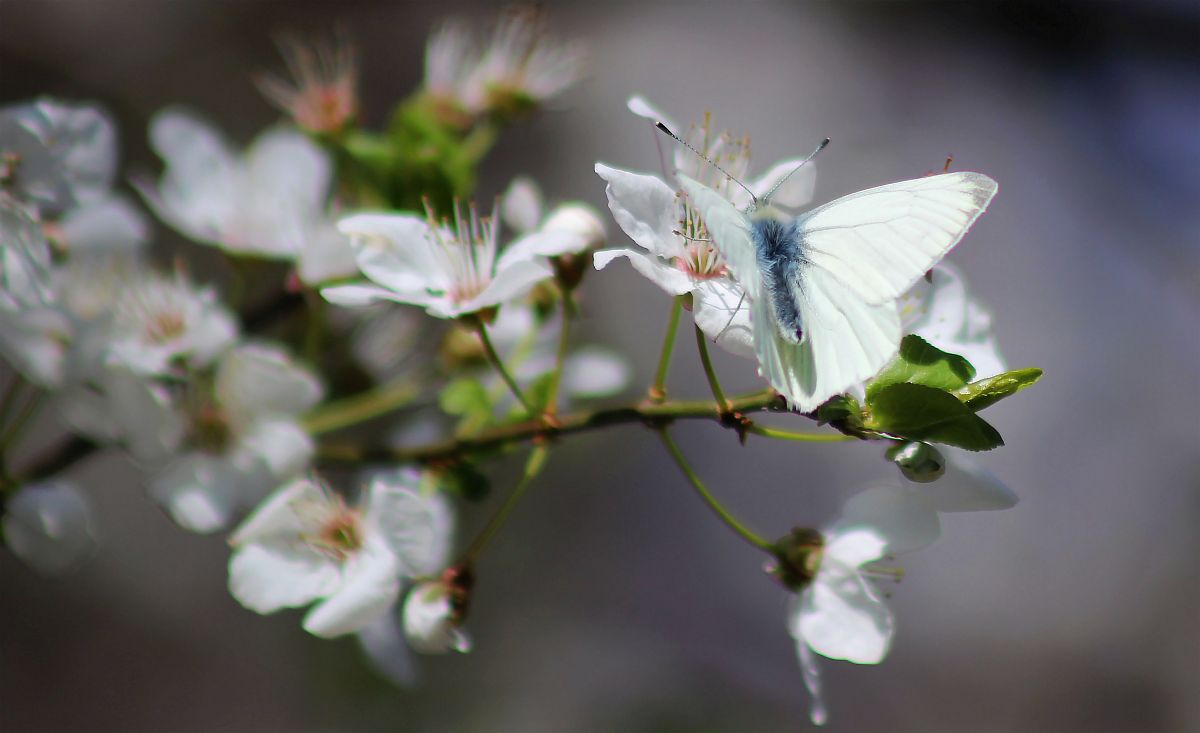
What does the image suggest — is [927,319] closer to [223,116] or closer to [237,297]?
[237,297]

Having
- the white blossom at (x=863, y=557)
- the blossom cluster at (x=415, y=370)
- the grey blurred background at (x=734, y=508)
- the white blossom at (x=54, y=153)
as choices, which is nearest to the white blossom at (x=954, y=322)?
the blossom cluster at (x=415, y=370)

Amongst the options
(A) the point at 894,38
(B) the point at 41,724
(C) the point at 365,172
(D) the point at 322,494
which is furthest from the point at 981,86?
(B) the point at 41,724

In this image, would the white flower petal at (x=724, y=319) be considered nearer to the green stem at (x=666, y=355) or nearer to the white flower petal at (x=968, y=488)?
the green stem at (x=666, y=355)

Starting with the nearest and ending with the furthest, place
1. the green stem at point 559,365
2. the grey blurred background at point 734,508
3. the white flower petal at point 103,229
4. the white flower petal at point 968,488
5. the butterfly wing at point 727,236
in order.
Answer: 1. the butterfly wing at point 727,236
2. the white flower petal at point 968,488
3. the green stem at point 559,365
4. the white flower petal at point 103,229
5. the grey blurred background at point 734,508

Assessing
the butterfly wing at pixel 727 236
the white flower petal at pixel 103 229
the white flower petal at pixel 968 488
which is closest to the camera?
the butterfly wing at pixel 727 236

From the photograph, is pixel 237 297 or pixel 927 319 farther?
pixel 237 297
